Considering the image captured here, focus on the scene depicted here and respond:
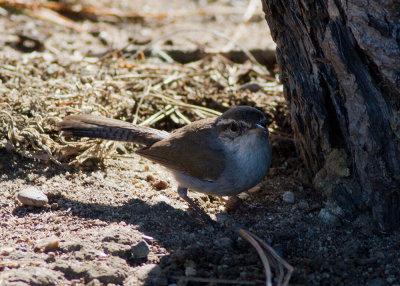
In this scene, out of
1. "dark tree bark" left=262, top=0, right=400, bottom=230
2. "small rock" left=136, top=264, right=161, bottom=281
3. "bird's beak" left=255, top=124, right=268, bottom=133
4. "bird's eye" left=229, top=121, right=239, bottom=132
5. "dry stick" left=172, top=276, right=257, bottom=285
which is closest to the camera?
"dry stick" left=172, top=276, right=257, bottom=285

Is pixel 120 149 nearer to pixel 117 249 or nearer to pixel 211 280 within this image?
pixel 117 249

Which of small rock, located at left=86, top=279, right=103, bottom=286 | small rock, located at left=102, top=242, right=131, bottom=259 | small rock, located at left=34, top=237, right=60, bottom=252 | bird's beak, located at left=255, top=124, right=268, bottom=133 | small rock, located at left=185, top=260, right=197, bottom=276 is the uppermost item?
bird's beak, located at left=255, top=124, right=268, bottom=133

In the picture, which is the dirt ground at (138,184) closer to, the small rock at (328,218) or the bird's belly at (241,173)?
the small rock at (328,218)

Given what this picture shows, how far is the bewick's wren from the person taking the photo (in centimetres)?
507

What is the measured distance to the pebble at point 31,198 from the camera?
476 centimetres

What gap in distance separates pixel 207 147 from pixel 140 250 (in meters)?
1.61

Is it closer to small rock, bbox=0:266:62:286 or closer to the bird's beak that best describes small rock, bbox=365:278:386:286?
the bird's beak

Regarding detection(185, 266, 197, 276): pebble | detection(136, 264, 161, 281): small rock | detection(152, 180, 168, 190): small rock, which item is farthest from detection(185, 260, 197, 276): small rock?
detection(152, 180, 168, 190): small rock

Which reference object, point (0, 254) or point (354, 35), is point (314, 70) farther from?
point (0, 254)

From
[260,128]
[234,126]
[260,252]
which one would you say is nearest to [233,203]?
[234,126]

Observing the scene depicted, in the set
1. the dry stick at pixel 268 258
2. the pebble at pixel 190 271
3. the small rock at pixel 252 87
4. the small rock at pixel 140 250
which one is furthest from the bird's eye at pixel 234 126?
the small rock at pixel 252 87

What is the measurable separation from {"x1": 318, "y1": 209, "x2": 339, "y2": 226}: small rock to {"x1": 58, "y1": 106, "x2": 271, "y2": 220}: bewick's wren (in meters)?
0.74

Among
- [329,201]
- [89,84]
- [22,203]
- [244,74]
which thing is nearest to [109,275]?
[22,203]

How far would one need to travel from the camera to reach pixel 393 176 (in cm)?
428
